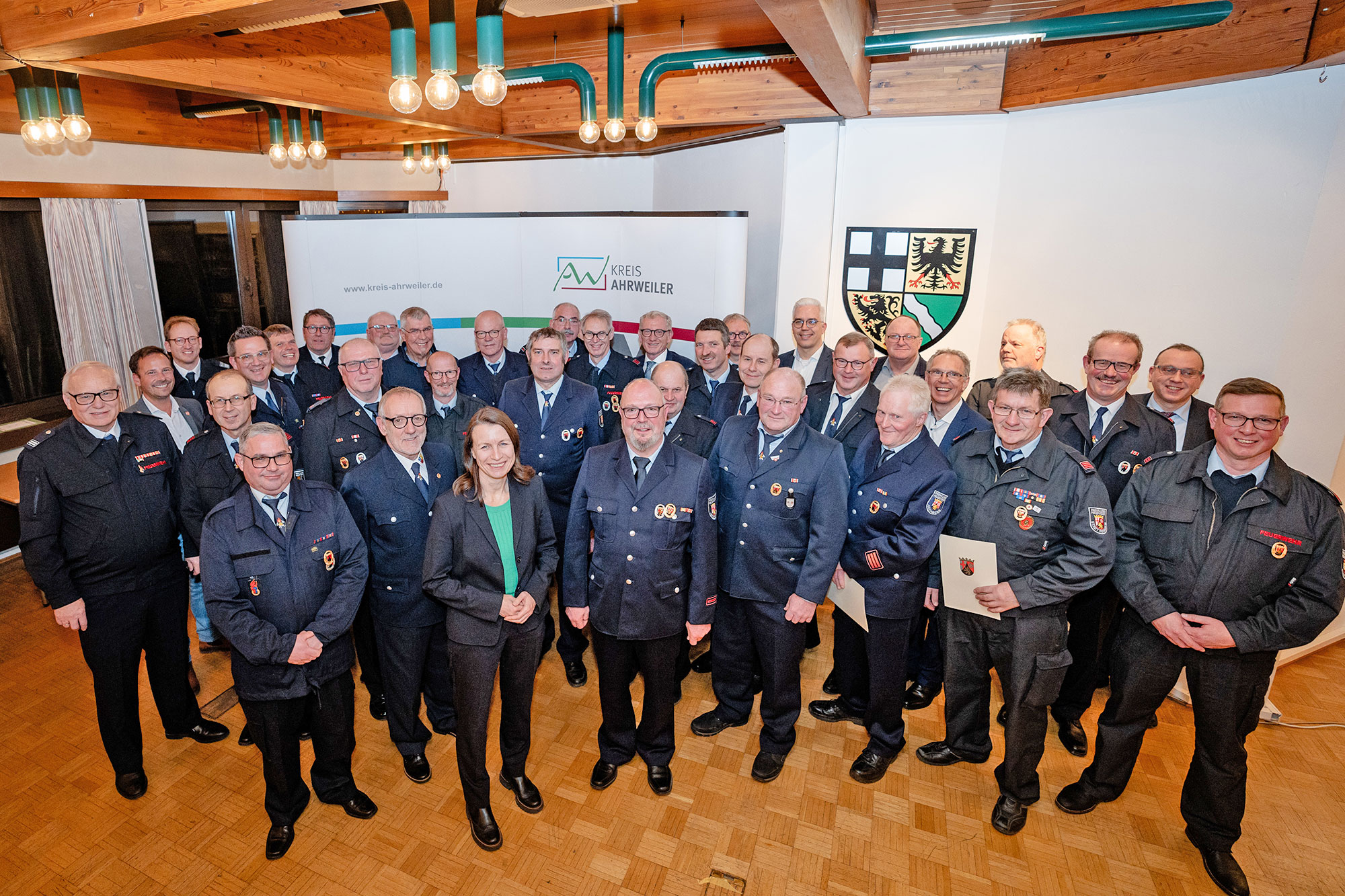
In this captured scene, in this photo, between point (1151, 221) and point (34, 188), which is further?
point (34, 188)

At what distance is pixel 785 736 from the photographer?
11.0 ft

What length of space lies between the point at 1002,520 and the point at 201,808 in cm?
385

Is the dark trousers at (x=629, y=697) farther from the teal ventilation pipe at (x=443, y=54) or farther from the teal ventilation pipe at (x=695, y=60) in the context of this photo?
the teal ventilation pipe at (x=695, y=60)

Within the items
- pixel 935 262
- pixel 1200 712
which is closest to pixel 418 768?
pixel 1200 712

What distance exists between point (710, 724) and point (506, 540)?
5.38ft

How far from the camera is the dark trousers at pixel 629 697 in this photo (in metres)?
3.08

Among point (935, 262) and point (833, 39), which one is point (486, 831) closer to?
point (833, 39)

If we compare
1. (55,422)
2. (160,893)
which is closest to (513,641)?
(160,893)

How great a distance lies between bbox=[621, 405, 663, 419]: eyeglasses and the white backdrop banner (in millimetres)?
3448

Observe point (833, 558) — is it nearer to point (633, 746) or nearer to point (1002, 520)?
point (1002, 520)

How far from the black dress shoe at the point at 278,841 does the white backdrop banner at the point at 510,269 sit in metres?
4.64

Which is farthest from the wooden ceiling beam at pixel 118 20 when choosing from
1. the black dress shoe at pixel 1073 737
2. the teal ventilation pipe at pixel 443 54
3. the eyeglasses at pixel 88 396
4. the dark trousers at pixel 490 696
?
the black dress shoe at pixel 1073 737

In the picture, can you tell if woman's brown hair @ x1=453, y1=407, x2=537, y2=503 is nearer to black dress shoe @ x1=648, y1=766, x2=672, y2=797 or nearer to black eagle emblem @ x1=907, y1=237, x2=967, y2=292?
black dress shoe @ x1=648, y1=766, x2=672, y2=797

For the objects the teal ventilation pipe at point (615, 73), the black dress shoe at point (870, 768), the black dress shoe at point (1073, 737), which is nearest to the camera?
the black dress shoe at point (870, 768)
